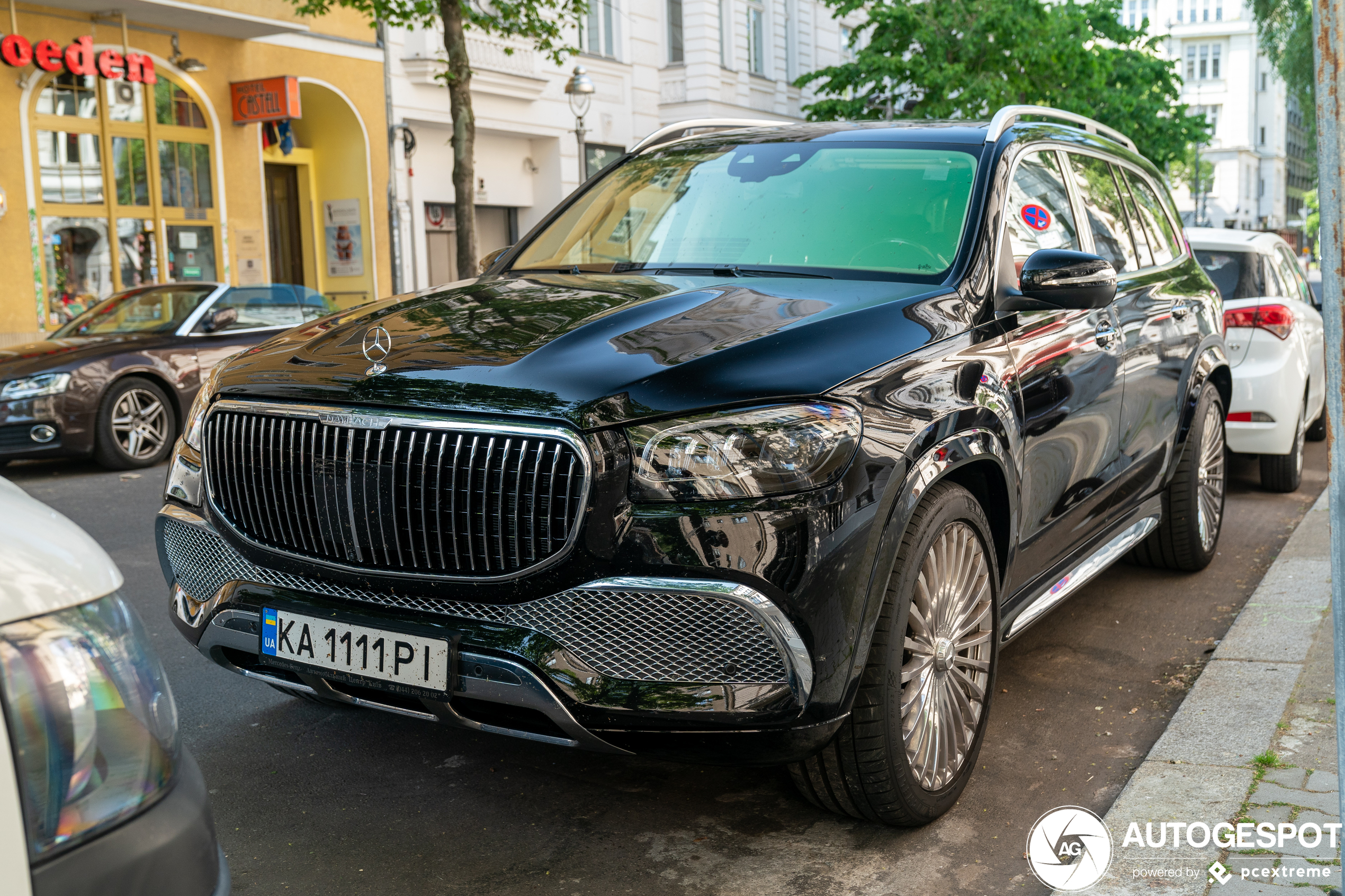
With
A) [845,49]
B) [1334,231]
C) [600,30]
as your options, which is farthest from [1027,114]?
[845,49]

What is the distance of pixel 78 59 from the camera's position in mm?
16109

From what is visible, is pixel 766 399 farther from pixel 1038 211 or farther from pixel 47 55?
pixel 47 55

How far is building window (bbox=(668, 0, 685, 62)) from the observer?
27.7m

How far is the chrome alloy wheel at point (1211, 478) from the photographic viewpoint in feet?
18.8

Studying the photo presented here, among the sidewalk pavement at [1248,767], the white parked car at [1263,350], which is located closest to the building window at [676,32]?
the white parked car at [1263,350]

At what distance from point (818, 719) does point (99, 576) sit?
1562 mm

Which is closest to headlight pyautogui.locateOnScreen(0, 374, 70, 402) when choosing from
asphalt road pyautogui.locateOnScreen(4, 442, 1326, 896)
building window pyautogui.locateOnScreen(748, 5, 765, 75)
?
asphalt road pyautogui.locateOnScreen(4, 442, 1326, 896)

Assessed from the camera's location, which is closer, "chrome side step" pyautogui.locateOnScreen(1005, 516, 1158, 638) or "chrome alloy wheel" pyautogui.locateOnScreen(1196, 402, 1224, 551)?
"chrome side step" pyautogui.locateOnScreen(1005, 516, 1158, 638)

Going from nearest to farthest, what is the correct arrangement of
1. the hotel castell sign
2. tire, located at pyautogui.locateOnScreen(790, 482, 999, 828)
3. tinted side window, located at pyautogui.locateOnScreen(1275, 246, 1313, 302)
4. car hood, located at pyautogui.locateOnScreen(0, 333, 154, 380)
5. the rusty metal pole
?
the rusty metal pole < tire, located at pyautogui.locateOnScreen(790, 482, 999, 828) < tinted side window, located at pyautogui.locateOnScreen(1275, 246, 1313, 302) < car hood, located at pyautogui.locateOnScreen(0, 333, 154, 380) < the hotel castell sign

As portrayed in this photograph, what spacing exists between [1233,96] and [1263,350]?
110 metres

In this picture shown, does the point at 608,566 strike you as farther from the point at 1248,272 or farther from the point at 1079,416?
the point at 1248,272

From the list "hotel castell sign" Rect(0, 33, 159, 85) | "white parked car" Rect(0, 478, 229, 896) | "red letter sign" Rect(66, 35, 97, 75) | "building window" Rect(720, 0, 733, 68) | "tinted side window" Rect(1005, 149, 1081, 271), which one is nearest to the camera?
"white parked car" Rect(0, 478, 229, 896)

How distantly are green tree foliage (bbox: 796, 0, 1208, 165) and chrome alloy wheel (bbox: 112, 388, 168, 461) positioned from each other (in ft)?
54.3

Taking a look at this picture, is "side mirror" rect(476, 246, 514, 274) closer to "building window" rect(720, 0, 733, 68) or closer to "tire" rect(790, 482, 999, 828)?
"tire" rect(790, 482, 999, 828)
